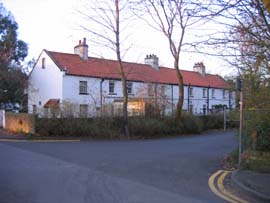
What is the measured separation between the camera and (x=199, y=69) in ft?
199

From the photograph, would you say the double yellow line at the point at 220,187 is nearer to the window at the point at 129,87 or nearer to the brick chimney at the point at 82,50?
the window at the point at 129,87

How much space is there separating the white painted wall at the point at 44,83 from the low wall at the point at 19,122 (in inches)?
→ 391

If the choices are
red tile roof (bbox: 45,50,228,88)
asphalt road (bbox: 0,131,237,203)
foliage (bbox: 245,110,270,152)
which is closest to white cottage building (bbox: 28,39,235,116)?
red tile roof (bbox: 45,50,228,88)

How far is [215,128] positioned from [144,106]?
9950mm

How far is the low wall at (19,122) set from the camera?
25281 millimetres

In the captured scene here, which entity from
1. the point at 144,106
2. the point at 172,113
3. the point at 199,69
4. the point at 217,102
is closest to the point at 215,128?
the point at 172,113

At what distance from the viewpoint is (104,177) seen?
404 inches

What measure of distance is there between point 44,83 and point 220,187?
34868 millimetres

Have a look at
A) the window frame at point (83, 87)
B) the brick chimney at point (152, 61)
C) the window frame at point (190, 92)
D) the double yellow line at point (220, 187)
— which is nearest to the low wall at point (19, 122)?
the window frame at point (83, 87)

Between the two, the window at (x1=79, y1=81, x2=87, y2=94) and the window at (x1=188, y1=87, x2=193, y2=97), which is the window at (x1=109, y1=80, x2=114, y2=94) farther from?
the window at (x1=188, y1=87, x2=193, y2=97)

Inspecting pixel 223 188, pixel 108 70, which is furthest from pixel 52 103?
pixel 223 188

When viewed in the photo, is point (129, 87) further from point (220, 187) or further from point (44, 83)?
point (220, 187)

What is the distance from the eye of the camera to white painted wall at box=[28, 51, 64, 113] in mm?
39562

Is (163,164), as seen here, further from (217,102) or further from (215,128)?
(217,102)
